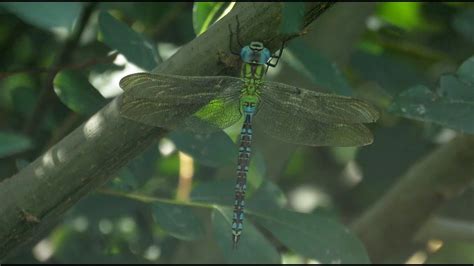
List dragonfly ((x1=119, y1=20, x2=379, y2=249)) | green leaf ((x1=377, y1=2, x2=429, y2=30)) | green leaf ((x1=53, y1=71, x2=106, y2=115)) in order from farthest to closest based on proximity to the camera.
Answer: green leaf ((x1=377, y1=2, x2=429, y2=30)), green leaf ((x1=53, y1=71, x2=106, y2=115)), dragonfly ((x1=119, y1=20, x2=379, y2=249))

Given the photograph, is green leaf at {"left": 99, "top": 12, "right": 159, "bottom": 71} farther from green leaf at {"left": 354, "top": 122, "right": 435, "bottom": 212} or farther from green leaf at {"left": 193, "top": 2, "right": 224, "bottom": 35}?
green leaf at {"left": 354, "top": 122, "right": 435, "bottom": 212}

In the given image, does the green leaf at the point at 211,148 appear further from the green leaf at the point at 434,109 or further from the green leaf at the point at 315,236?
the green leaf at the point at 434,109

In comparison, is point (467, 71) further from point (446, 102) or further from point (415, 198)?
point (415, 198)

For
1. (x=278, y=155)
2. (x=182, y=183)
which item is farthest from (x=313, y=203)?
(x=182, y=183)

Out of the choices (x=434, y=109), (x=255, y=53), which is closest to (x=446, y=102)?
(x=434, y=109)

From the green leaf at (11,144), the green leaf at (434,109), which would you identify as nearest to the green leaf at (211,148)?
the green leaf at (434,109)

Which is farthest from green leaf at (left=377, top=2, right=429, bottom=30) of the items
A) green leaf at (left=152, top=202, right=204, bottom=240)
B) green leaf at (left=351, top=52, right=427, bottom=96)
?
green leaf at (left=152, top=202, right=204, bottom=240)
